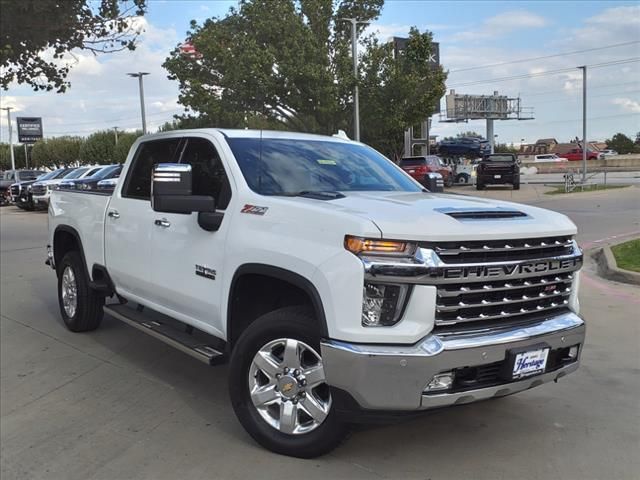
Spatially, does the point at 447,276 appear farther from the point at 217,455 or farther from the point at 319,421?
the point at 217,455

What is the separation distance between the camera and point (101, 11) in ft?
36.4

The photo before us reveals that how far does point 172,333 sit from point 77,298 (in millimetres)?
2203

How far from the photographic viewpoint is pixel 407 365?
302 centimetres

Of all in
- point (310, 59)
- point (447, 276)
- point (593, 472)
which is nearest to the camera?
point (447, 276)

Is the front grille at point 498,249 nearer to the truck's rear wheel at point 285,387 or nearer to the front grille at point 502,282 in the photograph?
the front grille at point 502,282

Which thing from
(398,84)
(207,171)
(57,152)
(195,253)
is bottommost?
(195,253)

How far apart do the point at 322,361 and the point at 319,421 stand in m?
0.47

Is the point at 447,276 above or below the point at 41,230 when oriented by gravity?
above

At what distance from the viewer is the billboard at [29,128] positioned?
78938 millimetres

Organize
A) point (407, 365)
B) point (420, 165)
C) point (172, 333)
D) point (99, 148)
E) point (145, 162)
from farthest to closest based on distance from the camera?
point (99, 148) → point (420, 165) → point (145, 162) → point (172, 333) → point (407, 365)

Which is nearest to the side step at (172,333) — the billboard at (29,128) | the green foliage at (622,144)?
the billboard at (29,128)

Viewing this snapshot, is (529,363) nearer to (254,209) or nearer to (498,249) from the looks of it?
(498,249)

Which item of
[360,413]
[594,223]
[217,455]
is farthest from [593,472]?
[594,223]

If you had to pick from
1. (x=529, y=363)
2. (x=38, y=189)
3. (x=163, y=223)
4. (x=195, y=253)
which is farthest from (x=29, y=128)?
(x=529, y=363)
